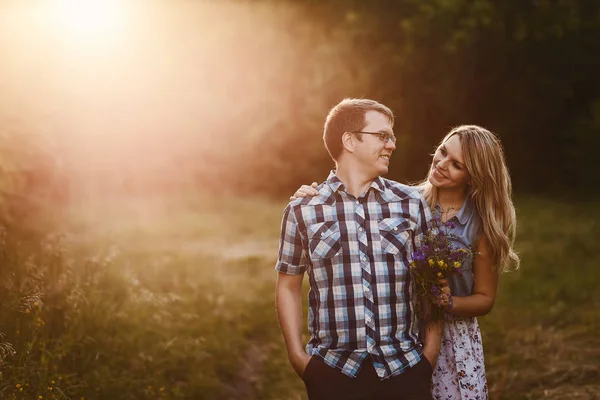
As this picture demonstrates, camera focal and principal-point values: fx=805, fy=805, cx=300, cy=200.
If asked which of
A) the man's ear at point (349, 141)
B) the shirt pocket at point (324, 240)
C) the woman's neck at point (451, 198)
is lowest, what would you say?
the shirt pocket at point (324, 240)

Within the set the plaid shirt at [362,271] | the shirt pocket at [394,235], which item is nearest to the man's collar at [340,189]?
the plaid shirt at [362,271]

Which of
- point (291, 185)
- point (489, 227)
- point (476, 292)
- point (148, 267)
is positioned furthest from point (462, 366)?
point (291, 185)

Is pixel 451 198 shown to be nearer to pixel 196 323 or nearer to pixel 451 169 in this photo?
pixel 451 169

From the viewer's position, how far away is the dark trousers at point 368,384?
3.34m

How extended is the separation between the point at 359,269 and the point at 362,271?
0.6 inches

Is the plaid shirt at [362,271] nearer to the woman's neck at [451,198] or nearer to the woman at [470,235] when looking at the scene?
the woman at [470,235]

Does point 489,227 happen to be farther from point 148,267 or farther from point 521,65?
point 521,65

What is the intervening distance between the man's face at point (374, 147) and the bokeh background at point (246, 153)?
255 cm

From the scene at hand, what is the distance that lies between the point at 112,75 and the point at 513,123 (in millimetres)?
8203

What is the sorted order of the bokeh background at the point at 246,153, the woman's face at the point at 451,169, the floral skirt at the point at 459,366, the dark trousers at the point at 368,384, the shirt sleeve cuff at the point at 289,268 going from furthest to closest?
the bokeh background at the point at 246,153 < the woman's face at the point at 451,169 < the floral skirt at the point at 459,366 < the shirt sleeve cuff at the point at 289,268 < the dark trousers at the point at 368,384

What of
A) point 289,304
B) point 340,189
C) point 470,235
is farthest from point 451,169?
point 289,304

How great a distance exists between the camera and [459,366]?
152 inches

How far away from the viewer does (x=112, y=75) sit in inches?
631

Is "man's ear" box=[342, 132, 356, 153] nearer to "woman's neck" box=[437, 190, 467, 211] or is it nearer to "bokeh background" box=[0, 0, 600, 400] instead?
"woman's neck" box=[437, 190, 467, 211]
